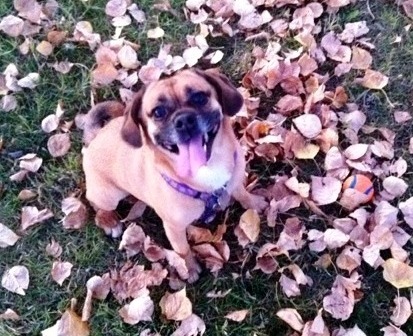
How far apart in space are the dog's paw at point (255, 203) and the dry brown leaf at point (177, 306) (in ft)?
1.56

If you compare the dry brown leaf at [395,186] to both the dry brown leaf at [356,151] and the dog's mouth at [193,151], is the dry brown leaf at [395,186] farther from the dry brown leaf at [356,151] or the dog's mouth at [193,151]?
the dog's mouth at [193,151]

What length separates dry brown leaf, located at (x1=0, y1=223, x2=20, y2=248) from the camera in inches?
130

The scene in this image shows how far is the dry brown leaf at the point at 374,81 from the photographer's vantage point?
3535 millimetres

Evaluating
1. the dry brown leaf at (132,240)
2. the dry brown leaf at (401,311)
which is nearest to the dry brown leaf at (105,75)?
the dry brown leaf at (132,240)

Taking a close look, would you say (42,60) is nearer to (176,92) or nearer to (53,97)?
(53,97)

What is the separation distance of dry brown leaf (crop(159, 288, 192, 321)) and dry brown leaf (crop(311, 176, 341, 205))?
741 millimetres

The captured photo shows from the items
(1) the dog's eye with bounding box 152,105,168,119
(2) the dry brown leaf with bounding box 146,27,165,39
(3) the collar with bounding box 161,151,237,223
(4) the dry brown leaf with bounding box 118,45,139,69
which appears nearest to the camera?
(1) the dog's eye with bounding box 152,105,168,119

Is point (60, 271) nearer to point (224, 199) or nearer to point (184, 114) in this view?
point (224, 199)

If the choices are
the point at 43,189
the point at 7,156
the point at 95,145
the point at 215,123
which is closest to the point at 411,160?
the point at 215,123

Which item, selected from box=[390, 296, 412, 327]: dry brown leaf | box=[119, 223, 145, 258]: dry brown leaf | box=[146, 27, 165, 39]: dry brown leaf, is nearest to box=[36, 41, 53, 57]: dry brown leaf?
box=[146, 27, 165, 39]: dry brown leaf

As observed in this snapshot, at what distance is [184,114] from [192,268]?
87 centimetres

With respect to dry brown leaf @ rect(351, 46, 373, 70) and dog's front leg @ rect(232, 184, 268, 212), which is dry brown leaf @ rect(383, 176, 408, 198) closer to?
dog's front leg @ rect(232, 184, 268, 212)

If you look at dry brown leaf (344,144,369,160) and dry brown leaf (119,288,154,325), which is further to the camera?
dry brown leaf (344,144,369,160)

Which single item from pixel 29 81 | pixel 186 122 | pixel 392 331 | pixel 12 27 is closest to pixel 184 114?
pixel 186 122
